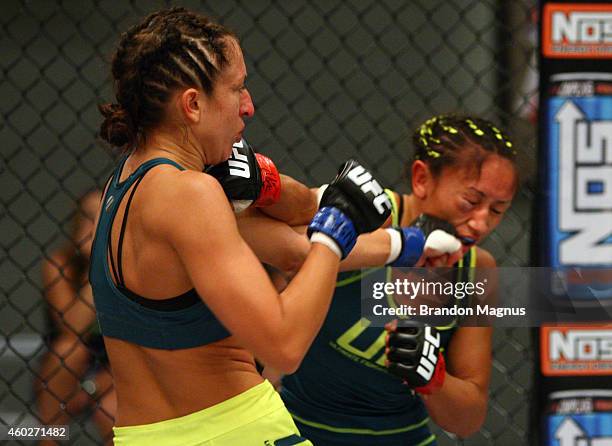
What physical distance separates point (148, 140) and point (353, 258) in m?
0.53

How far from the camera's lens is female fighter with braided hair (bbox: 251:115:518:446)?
6.58ft

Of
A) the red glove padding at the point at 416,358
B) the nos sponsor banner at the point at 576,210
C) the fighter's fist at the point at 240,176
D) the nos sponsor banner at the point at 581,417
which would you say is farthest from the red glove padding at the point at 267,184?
the nos sponsor banner at the point at 581,417

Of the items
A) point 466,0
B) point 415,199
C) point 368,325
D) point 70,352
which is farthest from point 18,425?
point 466,0

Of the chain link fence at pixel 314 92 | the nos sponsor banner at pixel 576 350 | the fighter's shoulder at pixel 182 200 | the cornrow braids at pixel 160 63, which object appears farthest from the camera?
the chain link fence at pixel 314 92

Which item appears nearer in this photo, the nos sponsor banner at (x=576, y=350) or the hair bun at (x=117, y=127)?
the hair bun at (x=117, y=127)

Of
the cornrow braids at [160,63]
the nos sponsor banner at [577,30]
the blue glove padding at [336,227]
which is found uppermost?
the nos sponsor banner at [577,30]

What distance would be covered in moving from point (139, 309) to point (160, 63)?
1.16 feet

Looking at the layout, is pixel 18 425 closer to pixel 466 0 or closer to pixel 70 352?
pixel 70 352

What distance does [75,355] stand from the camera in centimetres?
266

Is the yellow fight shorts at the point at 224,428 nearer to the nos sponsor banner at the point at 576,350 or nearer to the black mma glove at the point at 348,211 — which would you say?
the black mma glove at the point at 348,211

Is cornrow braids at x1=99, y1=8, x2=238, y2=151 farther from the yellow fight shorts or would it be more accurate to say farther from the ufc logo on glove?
the yellow fight shorts

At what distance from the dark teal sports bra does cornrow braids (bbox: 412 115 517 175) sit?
0.79 meters

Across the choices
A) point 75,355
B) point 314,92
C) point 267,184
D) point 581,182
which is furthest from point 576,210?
point 314,92

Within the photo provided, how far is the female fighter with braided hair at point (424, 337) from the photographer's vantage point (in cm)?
201
